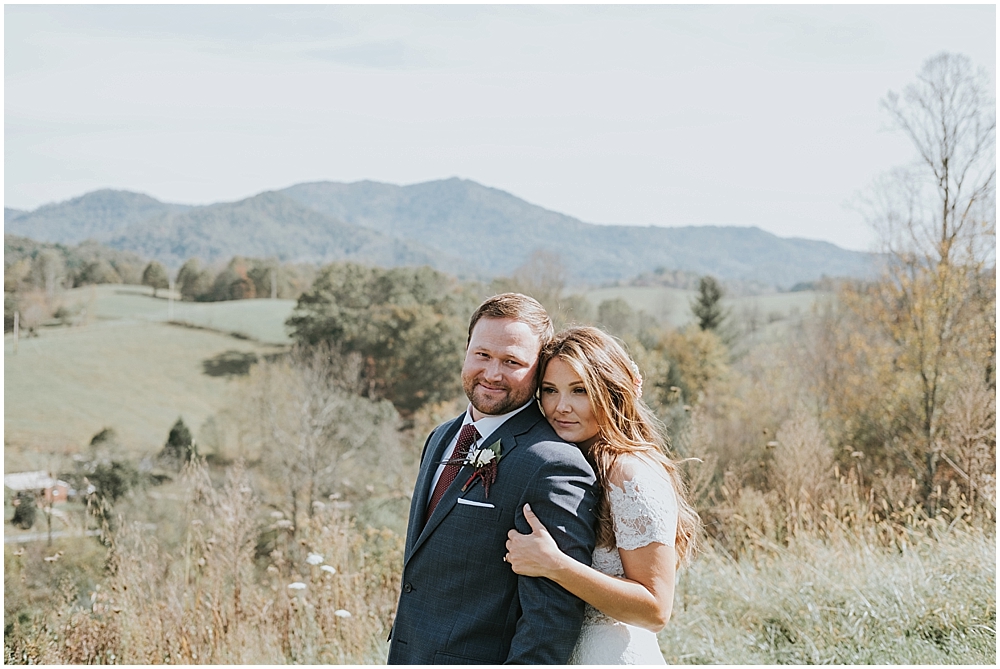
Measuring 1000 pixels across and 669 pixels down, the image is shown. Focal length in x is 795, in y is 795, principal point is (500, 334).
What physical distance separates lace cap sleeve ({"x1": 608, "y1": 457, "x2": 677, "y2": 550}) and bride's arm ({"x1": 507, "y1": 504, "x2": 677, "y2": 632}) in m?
0.03

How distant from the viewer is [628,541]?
212cm

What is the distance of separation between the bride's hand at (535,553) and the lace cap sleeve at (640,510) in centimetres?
20

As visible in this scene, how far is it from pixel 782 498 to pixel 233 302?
149 feet

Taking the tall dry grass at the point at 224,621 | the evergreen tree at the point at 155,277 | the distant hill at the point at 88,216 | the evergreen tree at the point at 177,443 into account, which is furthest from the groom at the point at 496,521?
the distant hill at the point at 88,216

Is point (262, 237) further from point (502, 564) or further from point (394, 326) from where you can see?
point (502, 564)

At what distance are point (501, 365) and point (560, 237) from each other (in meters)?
94.2

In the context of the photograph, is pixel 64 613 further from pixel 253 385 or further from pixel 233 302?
pixel 233 302

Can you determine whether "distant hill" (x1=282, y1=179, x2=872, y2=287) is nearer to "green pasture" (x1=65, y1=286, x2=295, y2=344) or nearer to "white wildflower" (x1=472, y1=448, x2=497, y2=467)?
"green pasture" (x1=65, y1=286, x2=295, y2=344)

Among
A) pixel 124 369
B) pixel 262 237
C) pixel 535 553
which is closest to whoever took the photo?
pixel 535 553

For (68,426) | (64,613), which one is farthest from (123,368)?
(64,613)

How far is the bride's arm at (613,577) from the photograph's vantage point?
79.8 inches

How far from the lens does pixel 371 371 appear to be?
35688mm

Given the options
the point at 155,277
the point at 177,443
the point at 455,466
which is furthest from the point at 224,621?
the point at 155,277

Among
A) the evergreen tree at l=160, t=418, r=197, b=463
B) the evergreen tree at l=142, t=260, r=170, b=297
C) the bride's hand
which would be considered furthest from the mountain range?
the bride's hand
